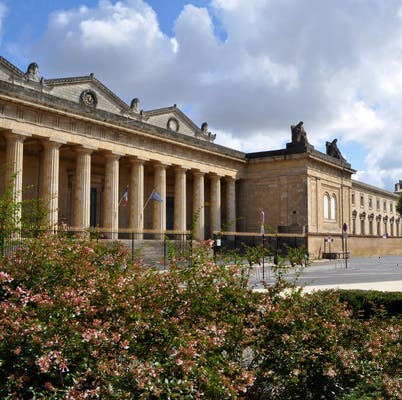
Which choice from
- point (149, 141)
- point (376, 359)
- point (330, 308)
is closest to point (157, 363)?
point (376, 359)

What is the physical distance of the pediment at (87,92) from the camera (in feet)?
93.6

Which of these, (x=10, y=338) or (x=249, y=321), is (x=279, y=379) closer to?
(x=249, y=321)

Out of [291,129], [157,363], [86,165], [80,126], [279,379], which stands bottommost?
[279,379]

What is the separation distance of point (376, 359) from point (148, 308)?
2.42 m

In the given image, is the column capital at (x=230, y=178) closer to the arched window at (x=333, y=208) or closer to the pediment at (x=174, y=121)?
the pediment at (x=174, y=121)

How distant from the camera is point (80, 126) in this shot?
83.9 feet

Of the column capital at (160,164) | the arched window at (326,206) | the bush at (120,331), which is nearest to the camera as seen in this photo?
the bush at (120,331)

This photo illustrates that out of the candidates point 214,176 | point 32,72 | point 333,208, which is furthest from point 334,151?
point 32,72

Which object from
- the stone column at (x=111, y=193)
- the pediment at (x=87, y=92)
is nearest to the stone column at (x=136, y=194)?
the stone column at (x=111, y=193)

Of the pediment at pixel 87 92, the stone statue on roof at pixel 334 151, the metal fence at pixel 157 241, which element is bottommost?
the metal fence at pixel 157 241

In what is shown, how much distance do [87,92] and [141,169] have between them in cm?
618

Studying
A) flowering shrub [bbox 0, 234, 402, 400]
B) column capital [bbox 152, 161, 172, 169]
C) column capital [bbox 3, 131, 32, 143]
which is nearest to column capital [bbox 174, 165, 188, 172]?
column capital [bbox 152, 161, 172, 169]

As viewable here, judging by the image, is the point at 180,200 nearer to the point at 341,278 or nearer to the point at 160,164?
the point at 160,164

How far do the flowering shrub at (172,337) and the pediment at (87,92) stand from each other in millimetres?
23877
